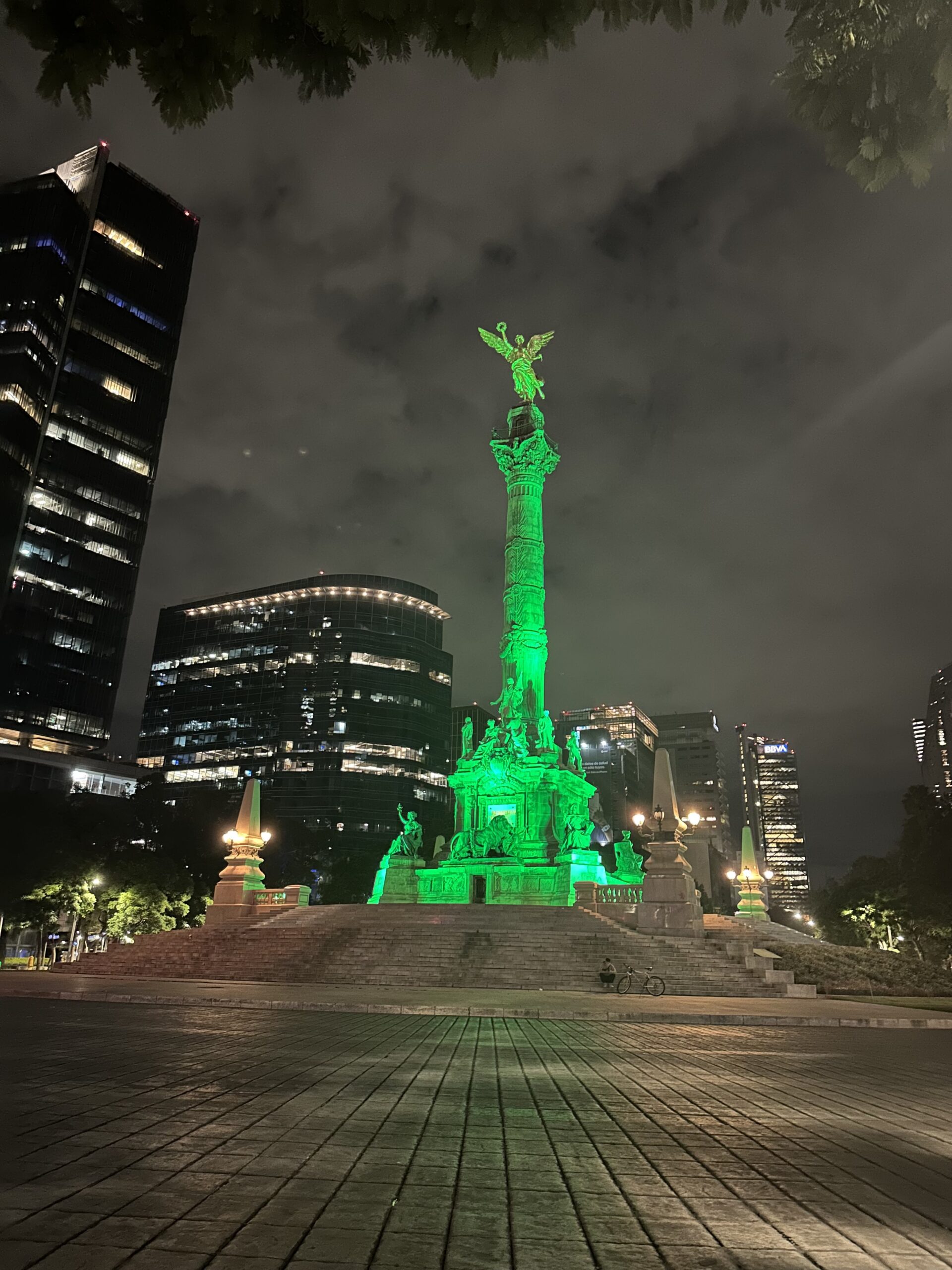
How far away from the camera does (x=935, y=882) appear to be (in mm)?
45094

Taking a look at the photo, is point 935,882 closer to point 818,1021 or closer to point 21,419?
point 818,1021

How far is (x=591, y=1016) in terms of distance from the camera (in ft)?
50.3

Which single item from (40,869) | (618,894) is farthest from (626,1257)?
(40,869)

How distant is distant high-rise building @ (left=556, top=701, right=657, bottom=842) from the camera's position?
13025cm

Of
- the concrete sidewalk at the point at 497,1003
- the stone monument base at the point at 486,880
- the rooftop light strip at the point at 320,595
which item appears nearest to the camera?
the concrete sidewalk at the point at 497,1003

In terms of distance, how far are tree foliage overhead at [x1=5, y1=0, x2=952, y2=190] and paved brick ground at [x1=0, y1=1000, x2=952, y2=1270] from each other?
4960 mm

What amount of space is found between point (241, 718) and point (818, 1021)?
4375 inches

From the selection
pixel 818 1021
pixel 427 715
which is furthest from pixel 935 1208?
pixel 427 715

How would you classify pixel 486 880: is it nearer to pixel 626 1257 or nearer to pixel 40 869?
pixel 40 869

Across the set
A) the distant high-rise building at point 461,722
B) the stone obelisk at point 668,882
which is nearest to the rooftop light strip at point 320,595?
the distant high-rise building at point 461,722

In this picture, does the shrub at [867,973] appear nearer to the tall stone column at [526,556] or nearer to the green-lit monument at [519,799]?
the green-lit monument at [519,799]

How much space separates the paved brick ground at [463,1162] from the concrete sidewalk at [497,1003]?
6774 mm

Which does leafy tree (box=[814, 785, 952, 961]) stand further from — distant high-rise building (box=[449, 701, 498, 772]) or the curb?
distant high-rise building (box=[449, 701, 498, 772])

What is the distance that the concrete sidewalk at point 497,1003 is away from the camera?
15.8 meters
